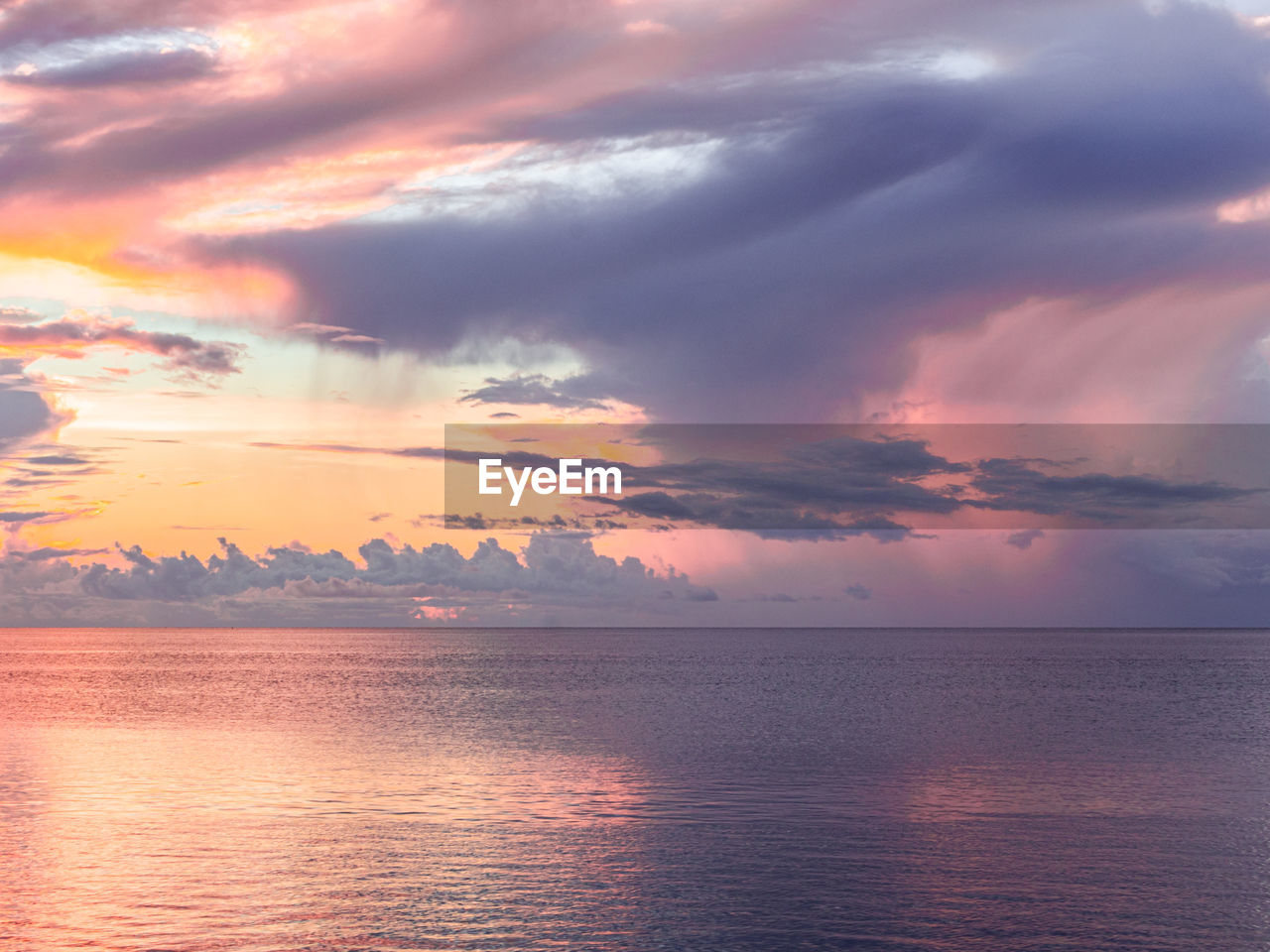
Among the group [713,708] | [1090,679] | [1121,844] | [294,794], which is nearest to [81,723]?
[294,794]

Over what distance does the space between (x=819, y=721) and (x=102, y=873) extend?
57678mm

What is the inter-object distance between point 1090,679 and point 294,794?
126276mm

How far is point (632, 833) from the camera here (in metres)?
39.1

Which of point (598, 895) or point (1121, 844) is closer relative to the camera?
point (598, 895)

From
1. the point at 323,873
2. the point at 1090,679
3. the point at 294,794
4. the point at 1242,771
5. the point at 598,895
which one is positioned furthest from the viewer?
the point at 1090,679

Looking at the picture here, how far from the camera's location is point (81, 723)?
79.2 meters

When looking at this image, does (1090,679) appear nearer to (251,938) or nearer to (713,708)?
(713,708)

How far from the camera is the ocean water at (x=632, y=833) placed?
2808 cm

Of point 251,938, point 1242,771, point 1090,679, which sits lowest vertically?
point 1090,679

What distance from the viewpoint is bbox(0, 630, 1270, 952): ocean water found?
92.1 ft

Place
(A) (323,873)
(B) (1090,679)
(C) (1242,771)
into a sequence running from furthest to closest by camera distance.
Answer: (B) (1090,679), (C) (1242,771), (A) (323,873)

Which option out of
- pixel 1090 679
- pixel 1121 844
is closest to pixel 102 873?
pixel 1121 844

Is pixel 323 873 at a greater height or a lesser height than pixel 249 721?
greater

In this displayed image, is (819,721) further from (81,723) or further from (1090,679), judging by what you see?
(1090,679)
